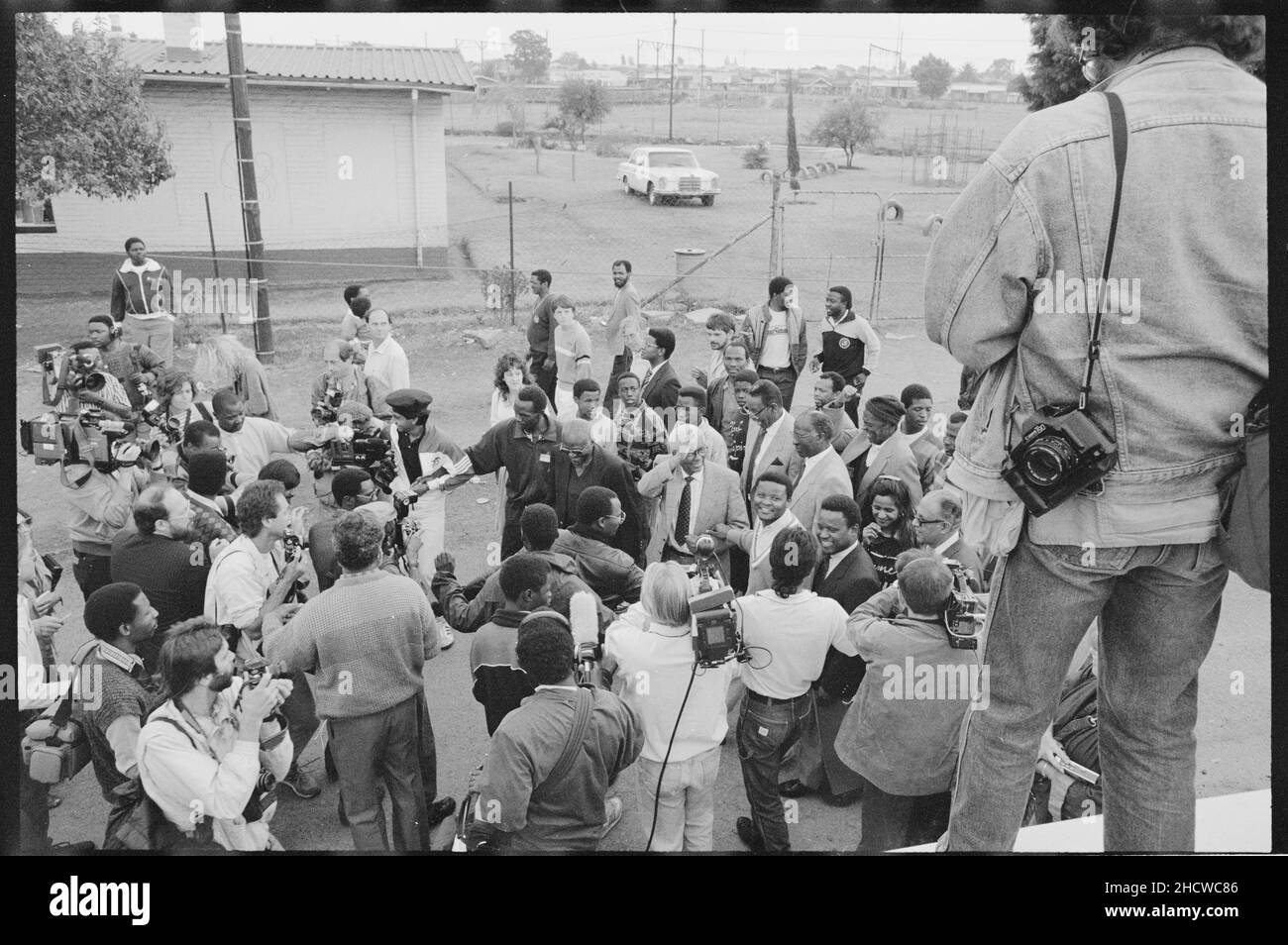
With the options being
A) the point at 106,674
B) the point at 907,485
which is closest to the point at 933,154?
the point at 907,485

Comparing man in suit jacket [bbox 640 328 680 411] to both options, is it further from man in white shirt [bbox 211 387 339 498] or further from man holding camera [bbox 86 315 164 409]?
man holding camera [bbox 86 315 164 409]

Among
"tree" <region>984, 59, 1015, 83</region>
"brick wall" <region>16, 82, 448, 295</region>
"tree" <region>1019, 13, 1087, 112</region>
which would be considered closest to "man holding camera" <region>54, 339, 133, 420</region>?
"tree" <region>1019, 13, 1087, 112</region>

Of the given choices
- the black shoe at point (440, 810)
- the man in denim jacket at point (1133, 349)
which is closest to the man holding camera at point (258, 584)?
the black shoe at point (440, 810)

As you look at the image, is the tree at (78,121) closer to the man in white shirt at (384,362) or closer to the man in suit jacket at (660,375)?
the man in white shirt at (384,362)

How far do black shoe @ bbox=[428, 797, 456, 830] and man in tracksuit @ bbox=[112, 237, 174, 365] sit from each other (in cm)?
606

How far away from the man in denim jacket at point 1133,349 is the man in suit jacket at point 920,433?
9.66 feet

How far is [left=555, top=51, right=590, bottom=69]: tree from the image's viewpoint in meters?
13.9

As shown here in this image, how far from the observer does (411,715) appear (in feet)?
12.9

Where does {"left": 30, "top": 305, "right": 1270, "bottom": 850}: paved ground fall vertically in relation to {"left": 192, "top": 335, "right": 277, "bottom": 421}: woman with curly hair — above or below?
below

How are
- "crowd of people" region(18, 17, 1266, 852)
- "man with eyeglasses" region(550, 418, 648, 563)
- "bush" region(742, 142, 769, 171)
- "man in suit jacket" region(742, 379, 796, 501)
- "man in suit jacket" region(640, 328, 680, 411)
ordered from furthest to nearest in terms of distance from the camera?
"bush" region(742, 142, 769, 171)
"man in suit jacket" region(640, 328, 680, 411)
"man in suit jacket" region(742, 379, 796, 501)
"man with eyeglasses" region(550, 418, 648, 563)
"crowd of people" region(18, 17, 1266, 852)

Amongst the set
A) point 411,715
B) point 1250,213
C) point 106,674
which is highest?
point 1250,213

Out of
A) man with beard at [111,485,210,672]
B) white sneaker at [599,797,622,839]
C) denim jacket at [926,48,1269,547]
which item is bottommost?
white sneaker at [599,797,622,839]
